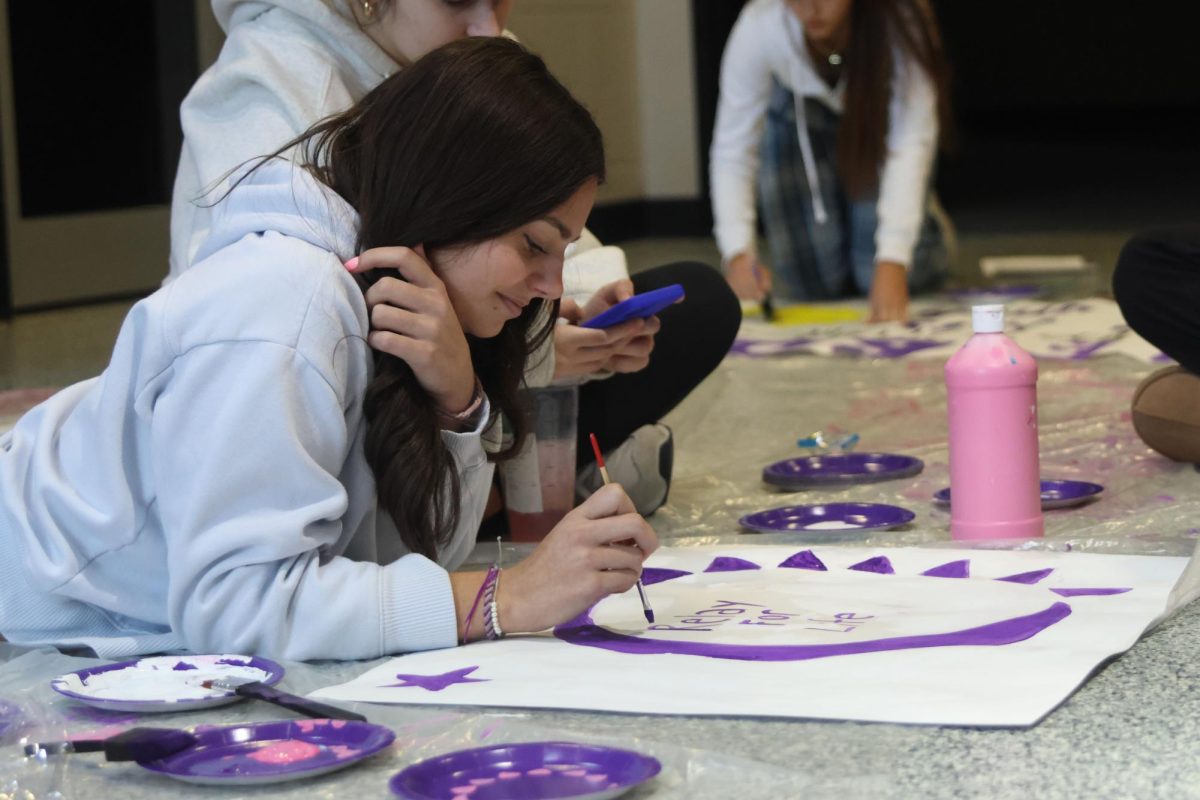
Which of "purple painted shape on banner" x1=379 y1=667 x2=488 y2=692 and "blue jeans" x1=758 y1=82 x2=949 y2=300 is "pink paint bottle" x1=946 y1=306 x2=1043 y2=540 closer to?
"purple painted shape on banner" x1=379 y1=667 x2=488 y2=692

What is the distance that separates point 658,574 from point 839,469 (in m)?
0.53

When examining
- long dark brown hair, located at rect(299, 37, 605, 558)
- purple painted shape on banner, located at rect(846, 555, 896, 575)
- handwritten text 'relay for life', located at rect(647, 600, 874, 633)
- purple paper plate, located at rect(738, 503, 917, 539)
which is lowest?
purple paper plate, located at rect(738, 503, 917, 539)

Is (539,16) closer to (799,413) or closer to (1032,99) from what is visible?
(799,413)

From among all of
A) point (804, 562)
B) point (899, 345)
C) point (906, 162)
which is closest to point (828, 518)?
point (804, 562)

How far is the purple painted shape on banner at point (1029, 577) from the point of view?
1.37 meters

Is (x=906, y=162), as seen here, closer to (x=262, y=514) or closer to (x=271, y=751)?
(x=262, y=514)

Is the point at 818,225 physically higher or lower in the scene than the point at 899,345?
higher

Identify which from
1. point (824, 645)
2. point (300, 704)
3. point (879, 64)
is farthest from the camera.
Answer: point (879, 64)

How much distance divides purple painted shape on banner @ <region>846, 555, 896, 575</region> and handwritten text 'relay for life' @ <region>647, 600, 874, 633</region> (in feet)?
0.51

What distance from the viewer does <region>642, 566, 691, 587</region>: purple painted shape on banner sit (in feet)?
4.71

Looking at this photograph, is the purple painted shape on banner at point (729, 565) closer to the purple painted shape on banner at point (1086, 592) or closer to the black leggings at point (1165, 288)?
the purple painted shape on banner at point (1086, 592)

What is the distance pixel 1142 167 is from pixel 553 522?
563cm

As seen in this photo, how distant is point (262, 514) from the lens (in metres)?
1.14

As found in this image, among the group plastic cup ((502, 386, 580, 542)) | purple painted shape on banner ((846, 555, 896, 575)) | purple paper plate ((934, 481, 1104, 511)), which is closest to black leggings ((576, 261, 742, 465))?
plastic cup ((502, 386, 580, 542))
